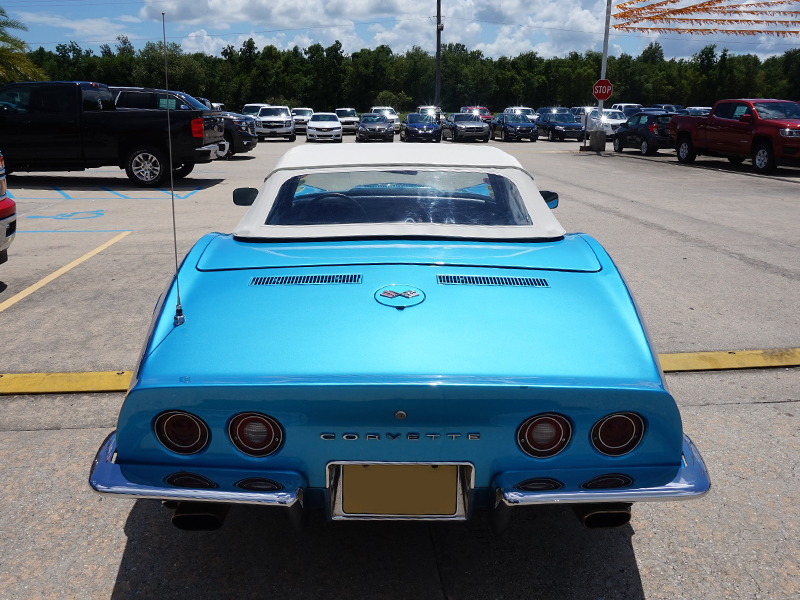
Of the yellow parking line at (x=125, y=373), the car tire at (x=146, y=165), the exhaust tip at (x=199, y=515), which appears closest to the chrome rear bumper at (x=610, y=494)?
the exhaust tip at (x=199, y=515)

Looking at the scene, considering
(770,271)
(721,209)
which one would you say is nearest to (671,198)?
(721,209)

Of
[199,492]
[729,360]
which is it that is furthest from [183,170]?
[199,492]

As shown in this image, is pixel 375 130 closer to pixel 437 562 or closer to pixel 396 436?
pixel 437 562

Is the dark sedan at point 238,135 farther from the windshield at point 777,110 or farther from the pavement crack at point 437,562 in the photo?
the pavement crack at point 437,562

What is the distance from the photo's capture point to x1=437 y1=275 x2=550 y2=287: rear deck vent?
2621 mm

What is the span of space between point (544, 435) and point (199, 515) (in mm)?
1131

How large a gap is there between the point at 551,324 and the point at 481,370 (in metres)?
0.38

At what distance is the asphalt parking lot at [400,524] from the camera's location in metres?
2.48

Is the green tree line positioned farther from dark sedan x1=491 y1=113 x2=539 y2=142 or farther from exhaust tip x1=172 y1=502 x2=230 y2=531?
exhaust tip x1=172 y1=502 x2=230 y2=531

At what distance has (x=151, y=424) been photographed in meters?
2.14

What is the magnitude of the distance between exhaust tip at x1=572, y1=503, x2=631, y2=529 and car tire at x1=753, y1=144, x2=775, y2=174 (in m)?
17.8

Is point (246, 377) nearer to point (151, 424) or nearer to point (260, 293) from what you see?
point (151, 424)

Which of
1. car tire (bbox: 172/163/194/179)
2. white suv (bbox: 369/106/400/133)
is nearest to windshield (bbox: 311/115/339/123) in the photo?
white suv (bbox: 369/106/400/133)

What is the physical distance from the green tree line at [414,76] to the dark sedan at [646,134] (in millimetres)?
42947
